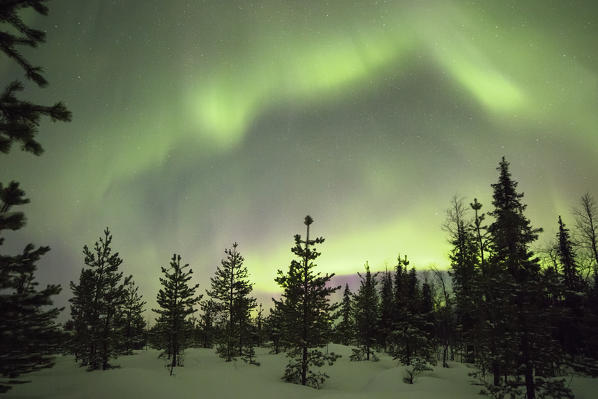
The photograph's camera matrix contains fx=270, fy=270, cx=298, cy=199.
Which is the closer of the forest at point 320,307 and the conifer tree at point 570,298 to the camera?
the forest at point 320,307

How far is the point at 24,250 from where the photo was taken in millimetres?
5801

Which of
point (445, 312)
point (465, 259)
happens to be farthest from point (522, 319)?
point (445, 312)

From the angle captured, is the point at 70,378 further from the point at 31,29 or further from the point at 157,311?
the point at 31,29

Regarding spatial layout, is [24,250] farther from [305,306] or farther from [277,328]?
[277,328]

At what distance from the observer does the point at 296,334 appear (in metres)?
21.8

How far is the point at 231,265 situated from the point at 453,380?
84.2ft

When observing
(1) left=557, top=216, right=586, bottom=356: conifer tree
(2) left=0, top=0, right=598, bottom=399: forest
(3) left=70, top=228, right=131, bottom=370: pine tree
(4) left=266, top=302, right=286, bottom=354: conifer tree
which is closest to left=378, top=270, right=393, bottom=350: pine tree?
(2) left=0, top=0, right=598, bottom=399: forest

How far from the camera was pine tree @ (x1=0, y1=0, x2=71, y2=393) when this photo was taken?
4.45 meters

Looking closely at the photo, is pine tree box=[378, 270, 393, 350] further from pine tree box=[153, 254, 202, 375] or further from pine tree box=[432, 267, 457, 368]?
pine tree box=[153, 254, 202, 375]

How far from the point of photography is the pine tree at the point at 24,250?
4.45m

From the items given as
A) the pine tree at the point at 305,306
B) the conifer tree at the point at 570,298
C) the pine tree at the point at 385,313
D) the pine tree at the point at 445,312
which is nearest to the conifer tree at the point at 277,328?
the pine tree at the point at 305,306

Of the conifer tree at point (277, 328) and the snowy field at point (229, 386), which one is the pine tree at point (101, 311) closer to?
the snowy field at point (229, 386)

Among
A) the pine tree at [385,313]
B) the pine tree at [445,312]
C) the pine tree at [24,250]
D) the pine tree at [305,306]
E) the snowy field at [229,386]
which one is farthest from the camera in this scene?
the pine tree at [385,313]

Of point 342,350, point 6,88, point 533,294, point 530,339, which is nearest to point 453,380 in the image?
point 530,339
